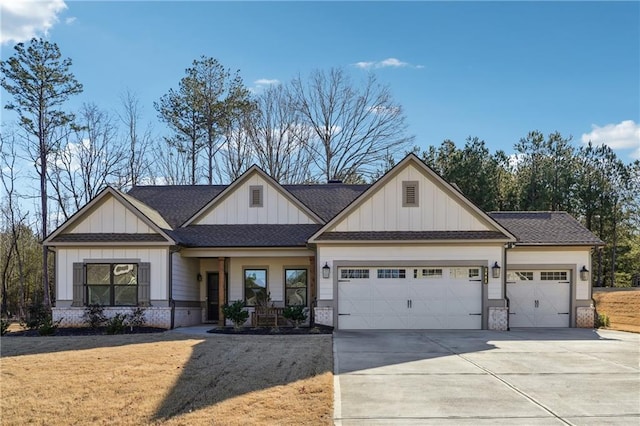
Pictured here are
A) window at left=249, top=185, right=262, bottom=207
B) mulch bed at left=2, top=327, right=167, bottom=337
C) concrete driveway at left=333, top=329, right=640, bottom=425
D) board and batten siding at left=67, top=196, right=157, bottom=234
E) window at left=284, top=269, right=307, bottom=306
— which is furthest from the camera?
window at left=249, top=185, right=262, bottom=207

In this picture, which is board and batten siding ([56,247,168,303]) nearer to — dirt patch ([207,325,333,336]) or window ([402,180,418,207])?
dirt patch ([207,325,333,336])

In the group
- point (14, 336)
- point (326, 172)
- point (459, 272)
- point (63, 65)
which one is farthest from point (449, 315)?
point (63, 65)

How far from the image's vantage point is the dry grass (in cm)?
771

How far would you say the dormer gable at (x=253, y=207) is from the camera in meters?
22.2

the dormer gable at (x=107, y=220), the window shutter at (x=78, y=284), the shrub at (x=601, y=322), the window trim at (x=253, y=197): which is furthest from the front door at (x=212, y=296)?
the shrub at (x=601, y=322)

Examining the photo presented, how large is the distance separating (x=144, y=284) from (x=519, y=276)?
13165 mm

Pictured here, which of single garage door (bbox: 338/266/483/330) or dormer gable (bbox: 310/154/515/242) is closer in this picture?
single garage door (bbox: 338/266/483/330)

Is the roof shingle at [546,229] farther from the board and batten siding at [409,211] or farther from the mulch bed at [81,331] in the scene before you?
the mulch bed at [81,331]

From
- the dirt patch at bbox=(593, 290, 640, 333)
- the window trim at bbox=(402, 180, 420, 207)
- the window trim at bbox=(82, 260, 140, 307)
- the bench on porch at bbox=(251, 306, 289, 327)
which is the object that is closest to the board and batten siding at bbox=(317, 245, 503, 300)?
the window trim at bbox=(402, 180, 420, 207)

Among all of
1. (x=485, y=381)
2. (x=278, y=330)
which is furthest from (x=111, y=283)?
(x=485, y=381)

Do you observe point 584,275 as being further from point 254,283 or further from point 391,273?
point 254,283

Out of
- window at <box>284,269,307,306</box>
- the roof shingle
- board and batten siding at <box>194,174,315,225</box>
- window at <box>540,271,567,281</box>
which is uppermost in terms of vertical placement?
board and batten siding at <box>194,174,315,225</box>

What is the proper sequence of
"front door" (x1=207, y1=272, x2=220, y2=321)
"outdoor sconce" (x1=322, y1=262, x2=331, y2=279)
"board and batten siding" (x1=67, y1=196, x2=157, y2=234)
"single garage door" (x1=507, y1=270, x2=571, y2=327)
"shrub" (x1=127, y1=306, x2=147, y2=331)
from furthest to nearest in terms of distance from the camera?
1. "front door" (x1=207, y1=272, x2=220, y2=321)
2. "single garage door" (x1=507, y1=270, x2=571, y2=327)
3. "board and batten siding" (x1=67, y1=196, x2=157, y2=234)
4. "outdoor sconce" (x1=322, y1=262, x2=331, y2=279)
5. "shrub" (x1=127, y1=306, x2=147, y2=331)

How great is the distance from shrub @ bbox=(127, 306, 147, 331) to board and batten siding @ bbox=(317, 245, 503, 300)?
19.2 ft
